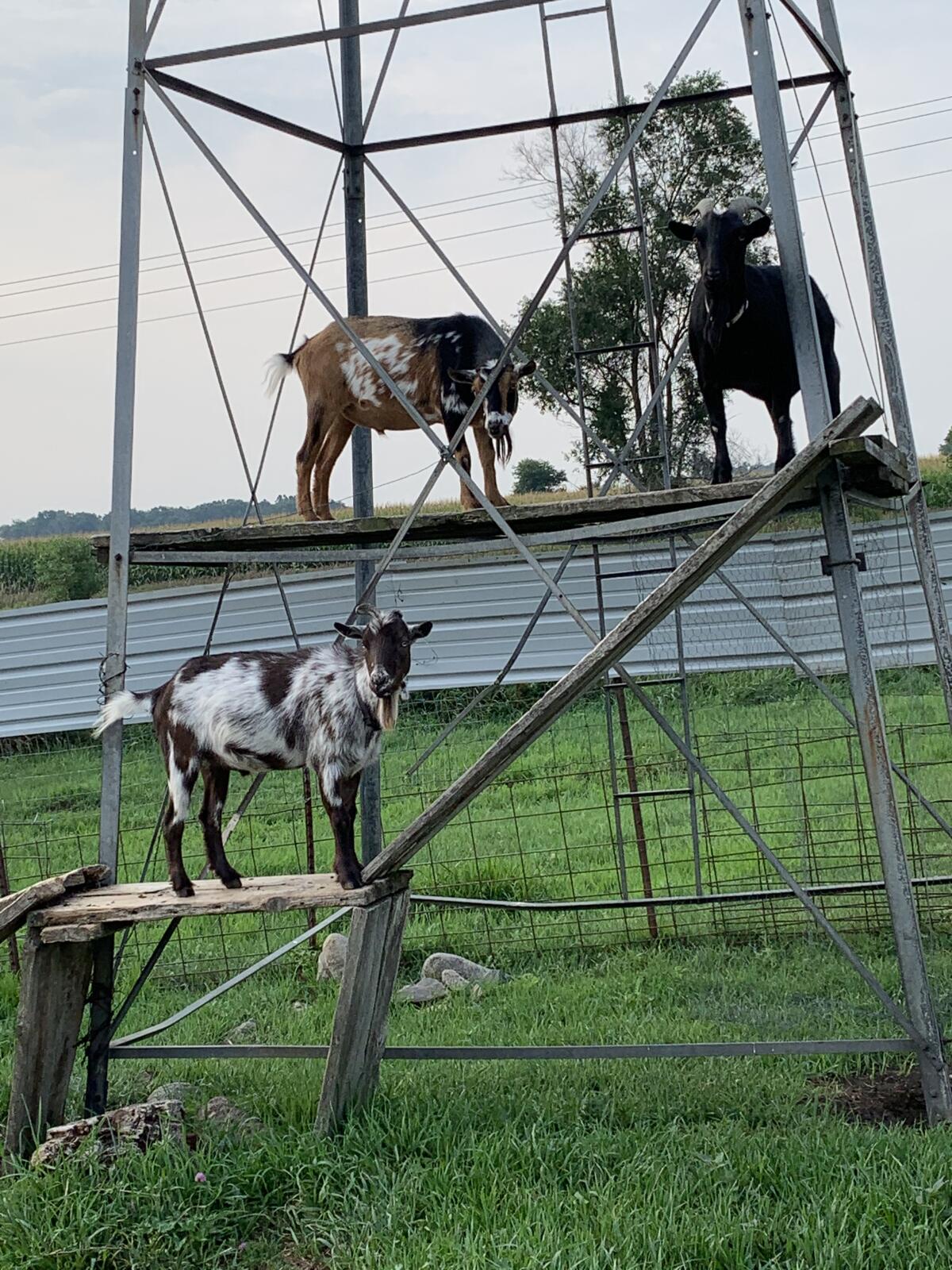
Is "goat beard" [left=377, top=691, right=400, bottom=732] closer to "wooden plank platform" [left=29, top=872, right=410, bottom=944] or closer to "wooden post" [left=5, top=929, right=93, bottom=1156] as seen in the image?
"wooden plank platform" [left=29, top=872, right=410, bottom=944]

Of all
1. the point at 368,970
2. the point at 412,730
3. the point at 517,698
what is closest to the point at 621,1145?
the point at 368,970

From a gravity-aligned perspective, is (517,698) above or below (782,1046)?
above

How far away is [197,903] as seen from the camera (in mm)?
6016

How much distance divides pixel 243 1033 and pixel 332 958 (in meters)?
1.41

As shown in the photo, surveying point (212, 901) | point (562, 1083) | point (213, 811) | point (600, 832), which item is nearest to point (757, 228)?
point (213, 811)

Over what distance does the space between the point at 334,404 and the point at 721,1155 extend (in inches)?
190

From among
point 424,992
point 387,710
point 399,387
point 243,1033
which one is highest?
point 399,387

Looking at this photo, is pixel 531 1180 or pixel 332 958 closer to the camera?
pixel 531 1180

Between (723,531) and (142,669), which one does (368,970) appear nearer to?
(723,531)

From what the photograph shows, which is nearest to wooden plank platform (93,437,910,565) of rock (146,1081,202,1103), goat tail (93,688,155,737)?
goat tail (93,688,155,737)

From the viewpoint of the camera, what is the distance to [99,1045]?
6.67 meters

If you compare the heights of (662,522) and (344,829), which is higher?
(662,522)

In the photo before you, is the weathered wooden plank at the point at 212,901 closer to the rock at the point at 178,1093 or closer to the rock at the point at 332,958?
the rock at the point at 178,1093

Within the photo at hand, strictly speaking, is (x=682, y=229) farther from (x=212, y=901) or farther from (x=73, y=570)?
(x=73, y=570)
